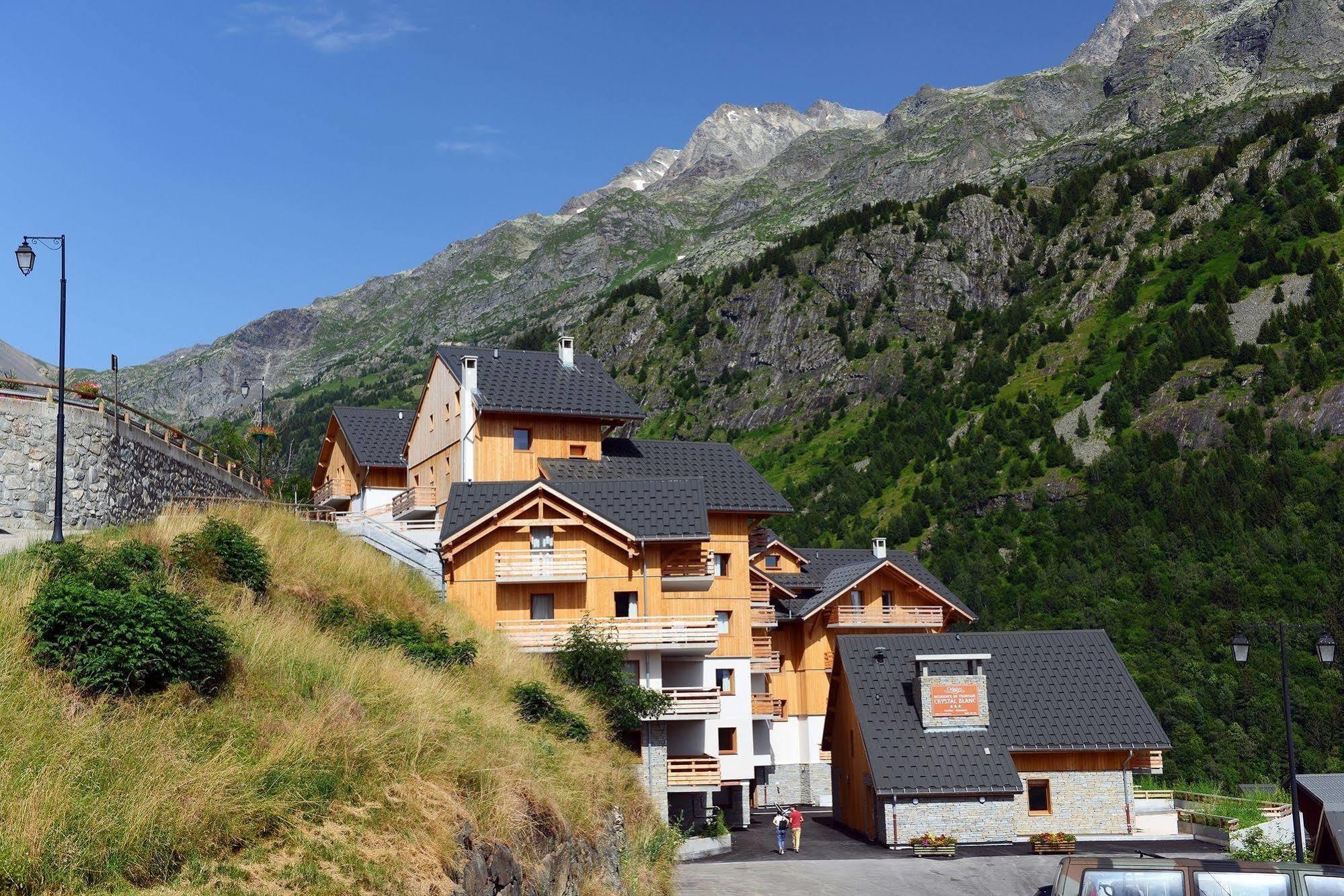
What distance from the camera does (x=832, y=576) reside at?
211 ft

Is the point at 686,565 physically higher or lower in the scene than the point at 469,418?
lower

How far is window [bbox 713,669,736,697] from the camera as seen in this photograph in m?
47.2

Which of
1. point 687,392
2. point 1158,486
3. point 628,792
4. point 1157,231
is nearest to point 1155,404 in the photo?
point 1158,486

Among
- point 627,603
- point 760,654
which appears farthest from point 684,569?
point 760,654

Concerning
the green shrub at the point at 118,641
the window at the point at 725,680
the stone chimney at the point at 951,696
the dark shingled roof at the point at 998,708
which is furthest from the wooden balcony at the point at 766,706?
the green shrub at the point at 118,641

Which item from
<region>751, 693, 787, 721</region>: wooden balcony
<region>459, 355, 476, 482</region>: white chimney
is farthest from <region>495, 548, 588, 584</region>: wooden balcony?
<region>751, 693, 787, 721</region>: wooden balcony

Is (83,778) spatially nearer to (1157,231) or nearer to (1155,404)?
(1155,404)

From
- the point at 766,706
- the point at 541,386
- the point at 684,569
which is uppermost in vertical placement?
the point at 541,386

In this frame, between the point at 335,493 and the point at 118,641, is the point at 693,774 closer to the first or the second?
the point at 118,641

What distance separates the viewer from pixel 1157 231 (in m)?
164

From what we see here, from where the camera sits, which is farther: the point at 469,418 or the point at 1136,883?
the point at 469,418

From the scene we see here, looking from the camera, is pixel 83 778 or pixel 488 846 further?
pixel 488 846

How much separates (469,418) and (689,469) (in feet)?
33.6

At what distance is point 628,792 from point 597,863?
706 centimetres
